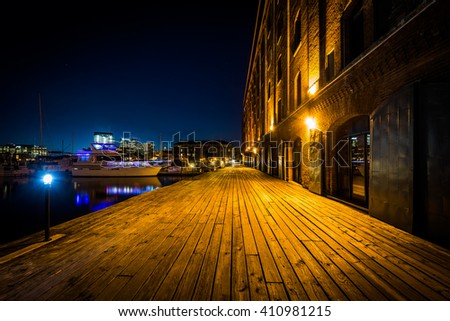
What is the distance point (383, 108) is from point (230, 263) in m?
4.57

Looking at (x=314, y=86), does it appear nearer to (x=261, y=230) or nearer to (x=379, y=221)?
(x=379, y=221)

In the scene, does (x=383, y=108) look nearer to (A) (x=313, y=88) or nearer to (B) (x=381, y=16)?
(B) (x=381, y=16)

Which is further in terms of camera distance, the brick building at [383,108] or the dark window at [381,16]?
the dark window at [381,16]

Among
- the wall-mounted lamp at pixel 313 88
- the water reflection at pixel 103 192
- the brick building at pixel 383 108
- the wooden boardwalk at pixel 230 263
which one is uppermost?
the wall-mounted lamp at pixel 313 88

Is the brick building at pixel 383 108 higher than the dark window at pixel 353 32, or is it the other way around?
the dark window at pixel 353 32

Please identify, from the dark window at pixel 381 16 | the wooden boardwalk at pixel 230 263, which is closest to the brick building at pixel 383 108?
the dark window at pixel 381 16

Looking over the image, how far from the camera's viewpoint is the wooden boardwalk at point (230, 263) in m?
2.01

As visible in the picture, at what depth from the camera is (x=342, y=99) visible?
6008 millimetres

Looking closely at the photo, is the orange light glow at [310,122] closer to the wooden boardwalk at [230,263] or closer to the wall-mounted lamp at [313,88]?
the wall-mounted lamp at [313,88]

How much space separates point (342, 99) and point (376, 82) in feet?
4.66

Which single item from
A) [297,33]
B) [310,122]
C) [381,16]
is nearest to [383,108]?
[381,16]

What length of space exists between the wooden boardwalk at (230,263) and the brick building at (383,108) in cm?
72
